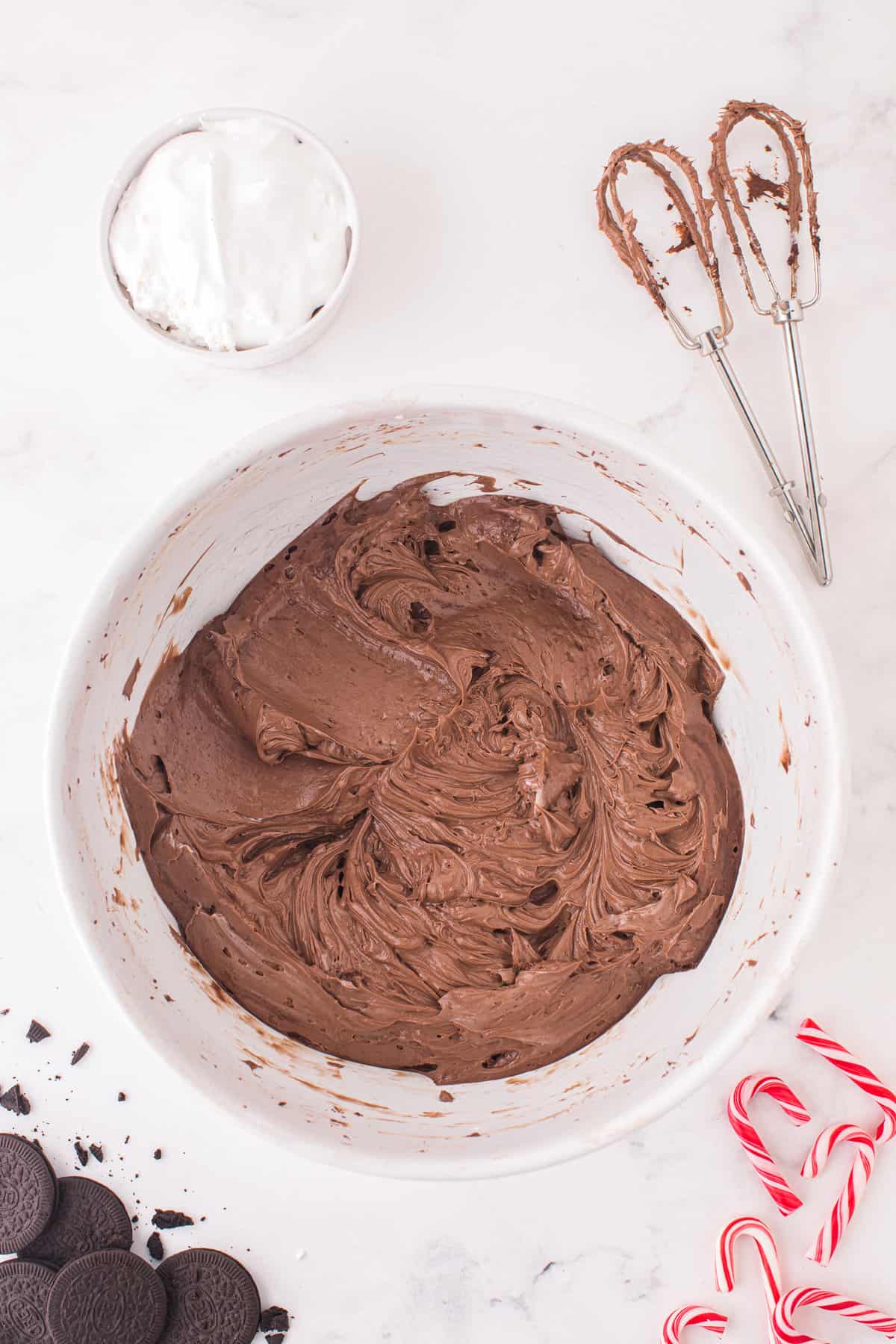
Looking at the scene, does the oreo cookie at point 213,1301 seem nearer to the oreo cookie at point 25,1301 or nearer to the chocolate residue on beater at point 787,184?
the oreo cookie at point 25,1301

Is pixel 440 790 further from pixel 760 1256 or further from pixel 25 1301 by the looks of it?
pixel 25 1301

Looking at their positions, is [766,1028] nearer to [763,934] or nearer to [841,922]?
[841,922]

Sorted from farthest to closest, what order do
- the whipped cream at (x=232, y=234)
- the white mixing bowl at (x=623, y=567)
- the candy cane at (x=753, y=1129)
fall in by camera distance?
the candy cane at (x=753, y=1129) → the whipped cream at (x=232, y=234) → the white mixing bowl at (x=623, y=567)

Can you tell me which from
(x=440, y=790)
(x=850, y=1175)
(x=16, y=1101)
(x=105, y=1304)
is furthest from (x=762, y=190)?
(x=105, y=1304)

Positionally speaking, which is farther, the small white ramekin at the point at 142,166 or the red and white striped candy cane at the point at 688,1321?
the red and white striped candy cane at the point at 688,1321

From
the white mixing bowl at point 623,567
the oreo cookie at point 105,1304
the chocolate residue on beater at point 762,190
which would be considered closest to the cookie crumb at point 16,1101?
the oreo cookie at point 105,1304

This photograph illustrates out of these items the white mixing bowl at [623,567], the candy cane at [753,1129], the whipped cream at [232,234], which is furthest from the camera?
the candy cane at [753,1129]

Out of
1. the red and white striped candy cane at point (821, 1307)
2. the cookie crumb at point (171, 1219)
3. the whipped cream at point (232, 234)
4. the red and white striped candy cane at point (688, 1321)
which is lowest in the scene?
the cookie crumb at point (171, 1219)
